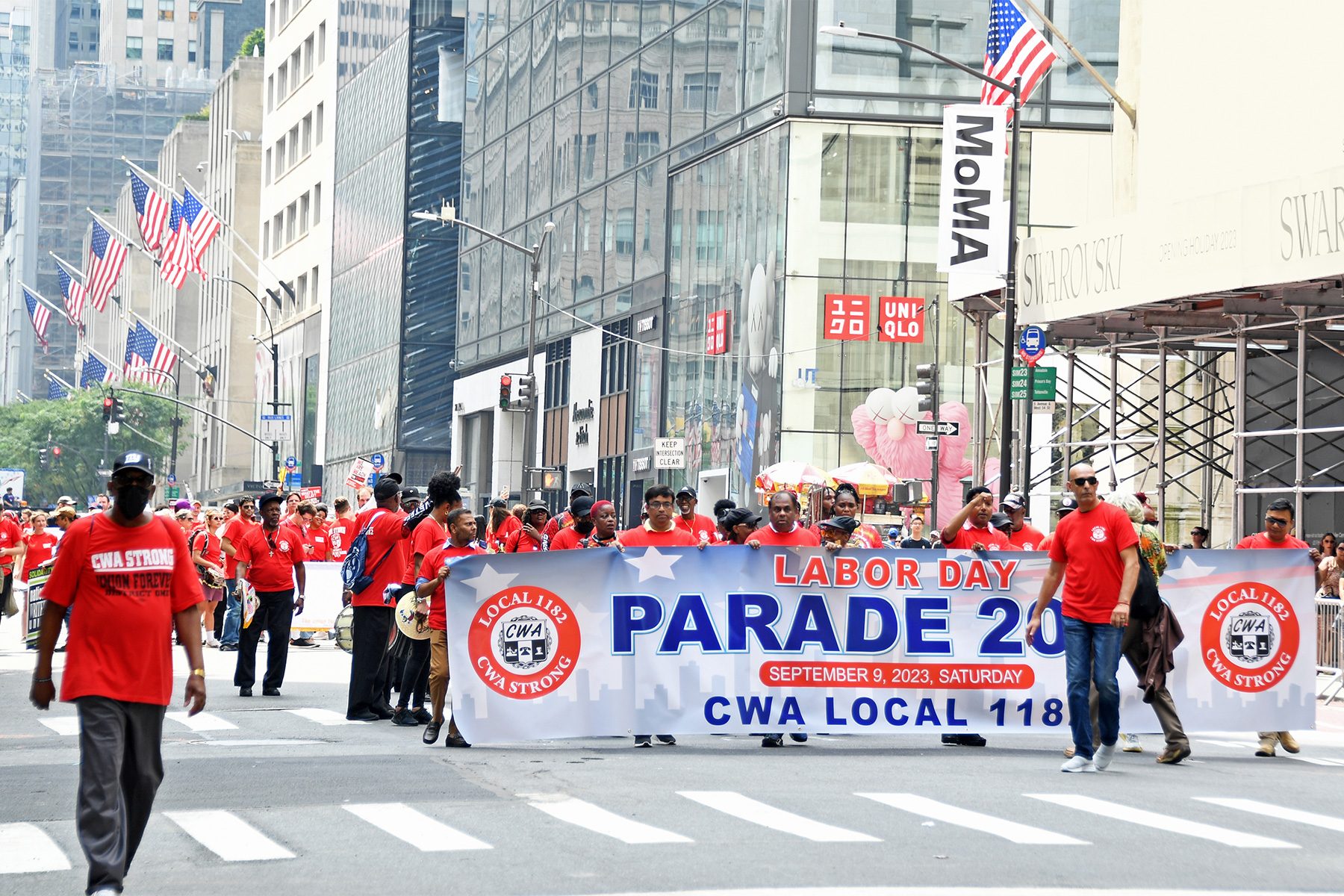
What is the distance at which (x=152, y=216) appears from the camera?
73.6 meters

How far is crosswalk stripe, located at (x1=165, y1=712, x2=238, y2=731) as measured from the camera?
52.9 ft

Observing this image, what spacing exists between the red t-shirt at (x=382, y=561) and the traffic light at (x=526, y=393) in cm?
3153

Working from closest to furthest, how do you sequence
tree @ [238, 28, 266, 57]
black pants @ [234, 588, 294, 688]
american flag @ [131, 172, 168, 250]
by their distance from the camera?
black pants @ [234, 588, 294, 688] < american flag @ [131, 172, 168, 250] < tree @ [238, 28, 266, 57]

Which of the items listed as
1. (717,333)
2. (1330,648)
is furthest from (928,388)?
(717,333)

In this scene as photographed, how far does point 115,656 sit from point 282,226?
340ft

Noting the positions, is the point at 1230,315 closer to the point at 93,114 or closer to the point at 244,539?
the point at 244,539

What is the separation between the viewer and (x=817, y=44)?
162 feet

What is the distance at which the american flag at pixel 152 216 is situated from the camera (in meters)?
72.8

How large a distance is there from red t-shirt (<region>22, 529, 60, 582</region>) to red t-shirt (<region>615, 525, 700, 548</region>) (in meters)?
14.0

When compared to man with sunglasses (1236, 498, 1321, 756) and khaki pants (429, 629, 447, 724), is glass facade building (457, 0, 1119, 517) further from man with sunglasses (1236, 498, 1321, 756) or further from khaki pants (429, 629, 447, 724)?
khaki pants (429, 629, 447, 724)

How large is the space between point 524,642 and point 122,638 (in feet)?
Answer: 20.6

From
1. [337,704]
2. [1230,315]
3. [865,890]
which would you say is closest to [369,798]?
[865,890]

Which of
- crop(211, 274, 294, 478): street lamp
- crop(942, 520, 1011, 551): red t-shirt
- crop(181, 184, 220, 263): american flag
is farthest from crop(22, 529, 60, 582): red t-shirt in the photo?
crop(181, 184, 220, 263): american flag

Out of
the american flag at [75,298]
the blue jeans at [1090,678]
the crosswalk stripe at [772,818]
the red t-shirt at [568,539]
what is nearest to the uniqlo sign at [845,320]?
the red t-shirt at [568,539]
